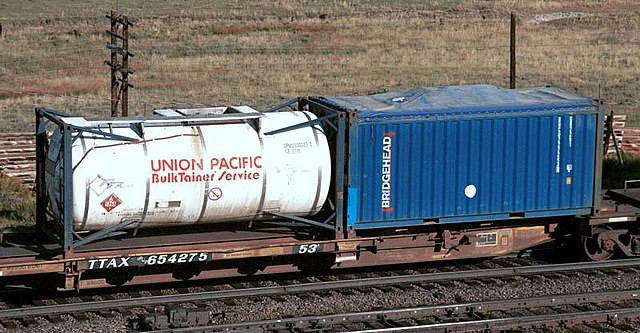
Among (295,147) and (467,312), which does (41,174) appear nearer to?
(295,147)

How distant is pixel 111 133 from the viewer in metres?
16.9

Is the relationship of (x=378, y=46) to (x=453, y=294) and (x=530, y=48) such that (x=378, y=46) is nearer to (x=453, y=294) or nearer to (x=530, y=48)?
(x=530, y=48)

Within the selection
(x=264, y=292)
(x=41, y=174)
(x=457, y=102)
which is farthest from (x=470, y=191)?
(x=41, y=174)

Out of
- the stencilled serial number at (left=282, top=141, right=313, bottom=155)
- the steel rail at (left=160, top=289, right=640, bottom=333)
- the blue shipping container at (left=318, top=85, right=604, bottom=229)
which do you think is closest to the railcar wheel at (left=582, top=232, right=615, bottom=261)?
the blue shipping container at (left=318, top=85, right=604, bottom=229)

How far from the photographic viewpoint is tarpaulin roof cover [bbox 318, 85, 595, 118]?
18.6 metres

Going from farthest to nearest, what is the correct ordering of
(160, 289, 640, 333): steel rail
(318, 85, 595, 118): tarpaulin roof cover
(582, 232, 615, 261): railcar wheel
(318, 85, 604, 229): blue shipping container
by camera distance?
(582, 232, 615, 261): railcar wheel → (318, 85, 595, 118): tarpaulin roof cover → (318, 85, 604, 229): blue shipping container → (160, 289, 640, 333): steel rail

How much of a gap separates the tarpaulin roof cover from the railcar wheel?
2757 millimetres

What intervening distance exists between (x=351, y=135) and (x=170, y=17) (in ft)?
145

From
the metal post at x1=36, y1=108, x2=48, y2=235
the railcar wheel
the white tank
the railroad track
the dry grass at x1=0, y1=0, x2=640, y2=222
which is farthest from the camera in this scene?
the dry grass at x1=0, y1=0, x2=640, y2=222

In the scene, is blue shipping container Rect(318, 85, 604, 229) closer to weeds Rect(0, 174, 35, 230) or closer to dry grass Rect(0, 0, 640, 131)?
weeds Rect(0, 174, 35, 230)

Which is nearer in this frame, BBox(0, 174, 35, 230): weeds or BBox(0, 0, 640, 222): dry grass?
BBox(0, 174, 35, 230): weeds

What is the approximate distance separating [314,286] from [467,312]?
2859 mm

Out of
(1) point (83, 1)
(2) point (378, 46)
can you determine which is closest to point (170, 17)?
(1) point (83, 1)

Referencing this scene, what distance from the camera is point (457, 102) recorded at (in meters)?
19.2
